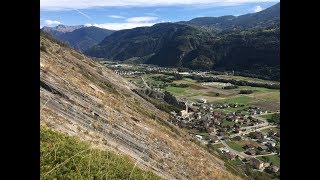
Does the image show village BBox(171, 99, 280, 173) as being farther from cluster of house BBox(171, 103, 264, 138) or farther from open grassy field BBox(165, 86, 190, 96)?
open grassy field BBox(165, 86, 190, 96)

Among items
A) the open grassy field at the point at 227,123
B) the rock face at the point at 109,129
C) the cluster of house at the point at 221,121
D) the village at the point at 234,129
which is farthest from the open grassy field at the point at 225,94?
the rock face at the point at 109,129

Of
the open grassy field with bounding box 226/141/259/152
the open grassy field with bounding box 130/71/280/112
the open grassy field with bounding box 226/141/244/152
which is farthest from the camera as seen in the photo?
the open grassy field with bounding box 130/71/280/112

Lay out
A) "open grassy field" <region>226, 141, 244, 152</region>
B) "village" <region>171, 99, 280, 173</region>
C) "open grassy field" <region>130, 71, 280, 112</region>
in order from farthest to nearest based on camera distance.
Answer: "open grassy field" <region>130, 71, 280, 112</region> < "open grassy field" <region>226, 141, 244, 152</region> < "village" <region>171, 99, 280, 173</region>

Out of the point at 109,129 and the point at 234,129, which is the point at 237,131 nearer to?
the point at 234,129

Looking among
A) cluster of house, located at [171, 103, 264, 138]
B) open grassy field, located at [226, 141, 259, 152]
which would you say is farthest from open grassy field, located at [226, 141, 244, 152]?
cluster of house, located at [171, 103, 264, 138]

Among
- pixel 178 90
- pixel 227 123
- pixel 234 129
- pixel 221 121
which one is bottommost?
pixel 227 123

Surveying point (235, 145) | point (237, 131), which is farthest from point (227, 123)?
point (235, 145)
